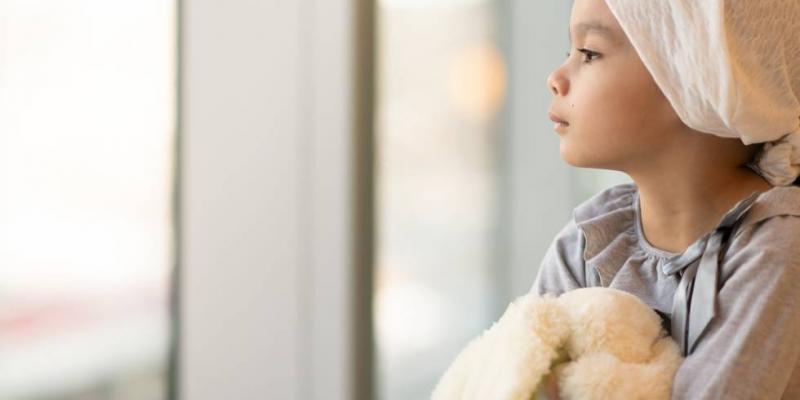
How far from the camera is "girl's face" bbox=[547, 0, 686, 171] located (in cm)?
91

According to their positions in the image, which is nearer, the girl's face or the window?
the girl's face

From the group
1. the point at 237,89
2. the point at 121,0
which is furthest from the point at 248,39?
the point at 121,0

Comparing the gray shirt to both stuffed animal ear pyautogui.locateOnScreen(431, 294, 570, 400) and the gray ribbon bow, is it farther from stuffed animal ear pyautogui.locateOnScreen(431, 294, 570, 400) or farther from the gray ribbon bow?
stuffed animal ear pyautogui.locateOnScreen(431, 294, 570, 400)

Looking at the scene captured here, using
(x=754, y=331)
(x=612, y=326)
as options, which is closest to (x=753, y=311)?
(x=754, y=331)

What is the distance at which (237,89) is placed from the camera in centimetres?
119

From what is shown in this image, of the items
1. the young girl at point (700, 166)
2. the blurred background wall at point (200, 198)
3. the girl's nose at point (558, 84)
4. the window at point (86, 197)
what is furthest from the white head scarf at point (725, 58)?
the window at point (86, 197)

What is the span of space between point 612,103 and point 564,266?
0.75ft

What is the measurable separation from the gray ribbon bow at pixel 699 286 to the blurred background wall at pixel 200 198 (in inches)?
20.5

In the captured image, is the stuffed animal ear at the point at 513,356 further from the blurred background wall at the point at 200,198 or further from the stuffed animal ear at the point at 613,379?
the blurred background wall at the point at 200,198

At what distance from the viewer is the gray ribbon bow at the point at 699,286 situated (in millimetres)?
820

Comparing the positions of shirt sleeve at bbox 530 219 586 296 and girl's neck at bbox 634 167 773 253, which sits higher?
girl's neck at bbox 634 167 773 253

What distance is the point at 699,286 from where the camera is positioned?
2.75 ft

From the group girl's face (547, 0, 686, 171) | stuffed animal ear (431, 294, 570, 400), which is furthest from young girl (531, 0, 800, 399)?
stuffed animal ear (431, 294, 570, 400)

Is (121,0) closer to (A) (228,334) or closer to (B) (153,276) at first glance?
→ (B) (153,276)
